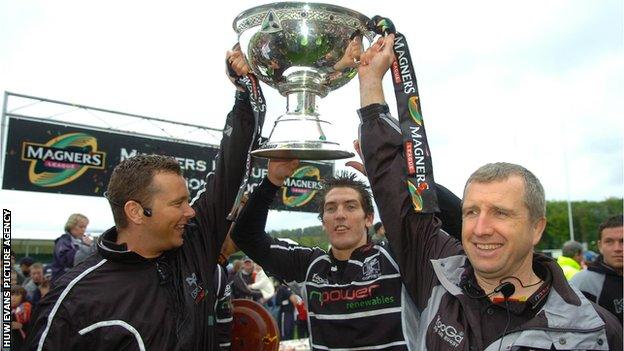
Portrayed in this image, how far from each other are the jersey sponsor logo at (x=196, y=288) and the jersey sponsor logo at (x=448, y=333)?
39.6 inches

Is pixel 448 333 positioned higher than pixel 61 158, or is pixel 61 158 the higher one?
pixel 61 158

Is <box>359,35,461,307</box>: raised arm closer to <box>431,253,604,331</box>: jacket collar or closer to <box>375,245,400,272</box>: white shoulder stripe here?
<box>431,253,604,331</box>: jacket collar

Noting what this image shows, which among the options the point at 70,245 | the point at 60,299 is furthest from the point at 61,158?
the point at 60,299

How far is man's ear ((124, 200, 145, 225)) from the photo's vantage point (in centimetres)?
230

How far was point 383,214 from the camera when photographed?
7.30ft

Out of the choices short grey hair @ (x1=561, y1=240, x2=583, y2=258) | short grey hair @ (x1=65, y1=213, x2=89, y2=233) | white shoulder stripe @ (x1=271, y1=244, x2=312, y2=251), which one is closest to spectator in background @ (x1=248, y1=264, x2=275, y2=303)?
short grey hair @ (x1=65, y1=213, x2=89, y2=233)

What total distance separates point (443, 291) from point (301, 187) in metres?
10.1

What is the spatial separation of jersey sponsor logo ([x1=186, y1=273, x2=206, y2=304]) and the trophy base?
2.06 feet

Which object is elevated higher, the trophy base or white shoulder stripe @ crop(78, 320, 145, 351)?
the trophy base

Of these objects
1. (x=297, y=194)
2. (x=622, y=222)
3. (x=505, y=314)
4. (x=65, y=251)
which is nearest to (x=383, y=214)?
(x=505, y=314)

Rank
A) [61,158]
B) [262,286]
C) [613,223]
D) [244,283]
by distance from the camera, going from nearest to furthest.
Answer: [613,223], [61,158], [244,283], [262,286]

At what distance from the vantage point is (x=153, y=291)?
2.15 metres

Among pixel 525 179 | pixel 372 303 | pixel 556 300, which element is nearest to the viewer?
pixel 556 300

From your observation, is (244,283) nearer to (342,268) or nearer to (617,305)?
(617,305)
